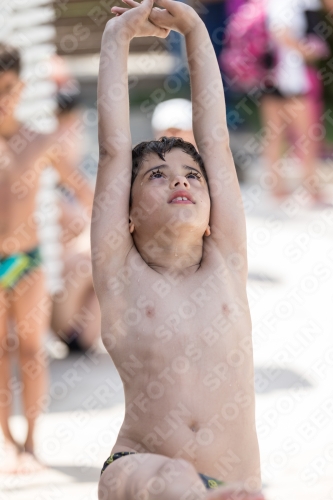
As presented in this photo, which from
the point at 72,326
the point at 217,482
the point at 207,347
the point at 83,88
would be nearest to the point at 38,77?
the point at 72,326

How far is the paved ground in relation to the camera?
194cm

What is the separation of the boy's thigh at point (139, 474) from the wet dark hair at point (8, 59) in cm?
135

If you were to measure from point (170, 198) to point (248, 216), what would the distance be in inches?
89.9

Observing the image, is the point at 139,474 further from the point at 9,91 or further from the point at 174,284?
the point at 9,91

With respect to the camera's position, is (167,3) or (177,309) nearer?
(177,309)

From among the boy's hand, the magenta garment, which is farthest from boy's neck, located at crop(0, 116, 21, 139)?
the magenta garment

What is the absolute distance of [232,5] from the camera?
13.6 ft

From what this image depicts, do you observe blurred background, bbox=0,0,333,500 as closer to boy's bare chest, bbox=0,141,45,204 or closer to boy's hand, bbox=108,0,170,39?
boy's bare chest, bbox=0,141,45,204

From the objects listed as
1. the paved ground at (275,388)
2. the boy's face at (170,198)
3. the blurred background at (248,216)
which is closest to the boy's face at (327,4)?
the blurred background at (248,216)

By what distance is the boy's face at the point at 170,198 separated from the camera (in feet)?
4.71

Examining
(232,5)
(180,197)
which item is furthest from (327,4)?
(180,197)

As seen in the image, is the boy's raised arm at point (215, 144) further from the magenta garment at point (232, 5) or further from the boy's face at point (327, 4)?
the magenta garment at point (232, 5)

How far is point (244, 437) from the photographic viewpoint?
4.56 ft

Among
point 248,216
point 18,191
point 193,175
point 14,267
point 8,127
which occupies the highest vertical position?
point 193,175
